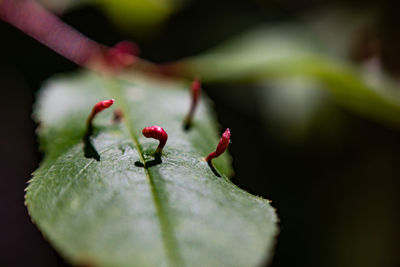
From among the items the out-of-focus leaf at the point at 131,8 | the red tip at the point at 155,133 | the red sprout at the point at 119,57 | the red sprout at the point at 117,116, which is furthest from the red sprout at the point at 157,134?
the out-of-focus leaf at the point at 131,8

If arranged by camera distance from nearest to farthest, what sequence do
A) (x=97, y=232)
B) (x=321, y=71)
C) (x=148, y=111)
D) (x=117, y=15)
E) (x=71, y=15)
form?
(x=97, y=232) → (x=148, y=111) → (x=321, y=71) → (x=117, y=15) → (x=71, y=15)

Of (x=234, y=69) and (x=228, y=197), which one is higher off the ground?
(x=234, y=69)

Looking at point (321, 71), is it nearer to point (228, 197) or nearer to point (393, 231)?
point (228, 197)

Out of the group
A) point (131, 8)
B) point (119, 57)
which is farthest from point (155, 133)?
point (131, 8)

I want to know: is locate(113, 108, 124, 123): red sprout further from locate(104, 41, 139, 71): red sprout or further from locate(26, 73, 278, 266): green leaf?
locate(104, 41, 139, 71): red sprout

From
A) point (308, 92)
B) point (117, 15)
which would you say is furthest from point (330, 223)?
point (117, 15)

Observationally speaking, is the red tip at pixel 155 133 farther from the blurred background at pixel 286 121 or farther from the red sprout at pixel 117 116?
the blurred background at pixel 286 121
